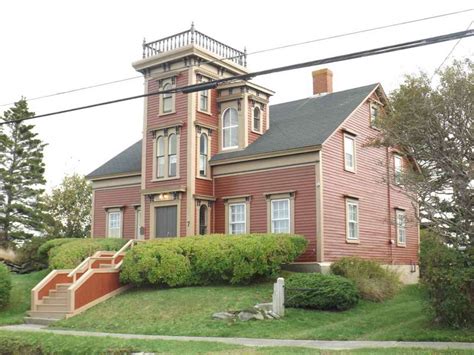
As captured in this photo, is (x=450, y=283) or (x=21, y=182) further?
(x=21, y=182)

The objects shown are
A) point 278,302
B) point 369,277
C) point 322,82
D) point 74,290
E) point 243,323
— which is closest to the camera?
point 243,323

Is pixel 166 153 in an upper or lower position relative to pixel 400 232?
upper

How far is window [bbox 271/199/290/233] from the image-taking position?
81.4 ft

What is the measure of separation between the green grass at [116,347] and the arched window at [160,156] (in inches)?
481

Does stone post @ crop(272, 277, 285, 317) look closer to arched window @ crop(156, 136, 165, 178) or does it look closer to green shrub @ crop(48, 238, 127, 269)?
green shrub @ crop(48, 238, 127, 269)

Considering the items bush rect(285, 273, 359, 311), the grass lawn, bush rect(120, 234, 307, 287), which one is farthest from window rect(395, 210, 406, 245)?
bush rect(285, 273, 359, 311)

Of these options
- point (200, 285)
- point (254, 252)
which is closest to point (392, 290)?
point (254, 252)

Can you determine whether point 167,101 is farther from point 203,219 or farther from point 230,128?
point 203,219

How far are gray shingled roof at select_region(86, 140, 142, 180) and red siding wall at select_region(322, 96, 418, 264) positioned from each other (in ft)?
32.2

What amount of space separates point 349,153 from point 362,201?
2.18 metres

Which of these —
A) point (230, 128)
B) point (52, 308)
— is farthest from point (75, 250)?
point (230, 128)

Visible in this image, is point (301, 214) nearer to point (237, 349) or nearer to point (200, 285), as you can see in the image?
point (200, 285)

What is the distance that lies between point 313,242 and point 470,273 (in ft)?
30.1

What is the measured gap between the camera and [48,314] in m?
21.2
